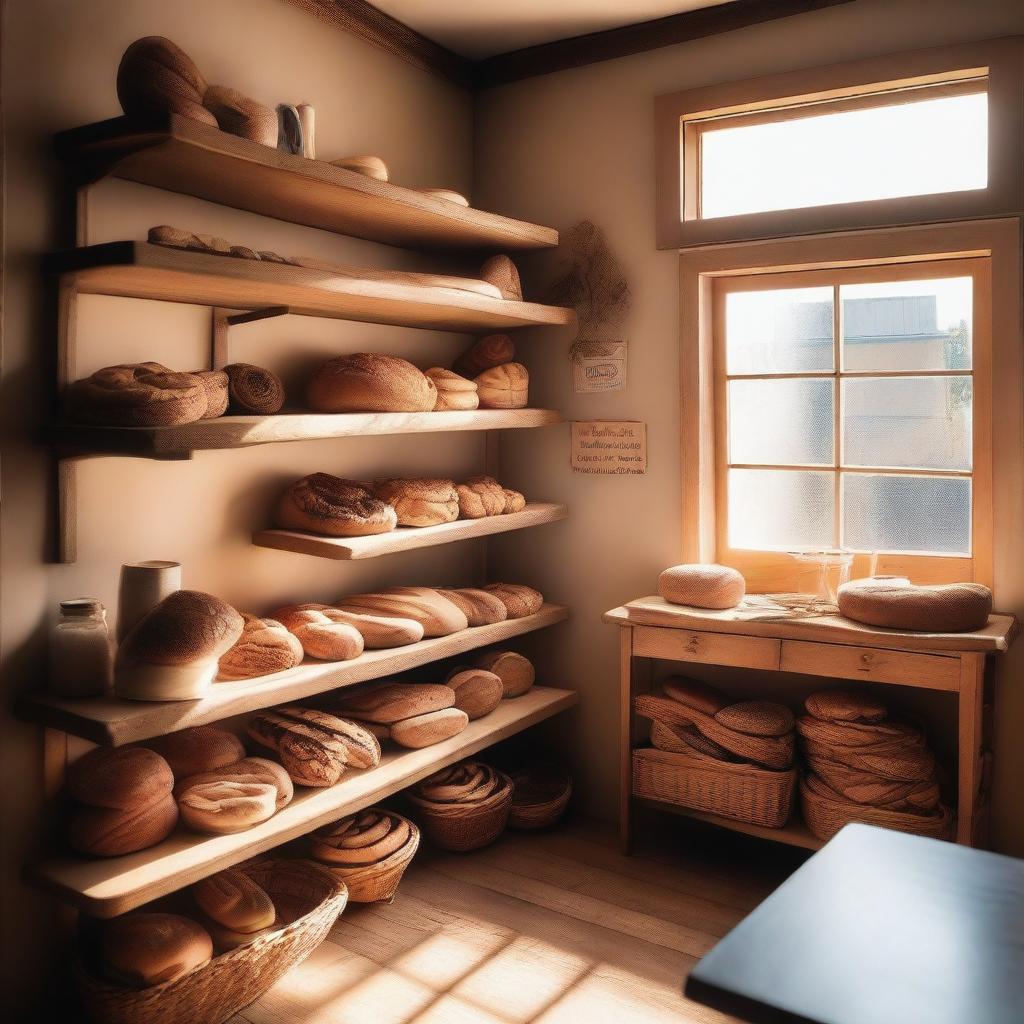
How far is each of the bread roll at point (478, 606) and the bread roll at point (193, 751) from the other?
0.87m

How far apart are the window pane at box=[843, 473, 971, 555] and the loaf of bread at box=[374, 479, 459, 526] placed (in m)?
1.26

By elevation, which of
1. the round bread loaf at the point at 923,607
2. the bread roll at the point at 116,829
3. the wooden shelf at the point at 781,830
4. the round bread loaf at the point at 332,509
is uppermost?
the round bread loaf at the point at 332,509

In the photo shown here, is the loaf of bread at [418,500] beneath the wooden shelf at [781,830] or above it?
above

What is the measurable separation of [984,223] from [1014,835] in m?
1.73

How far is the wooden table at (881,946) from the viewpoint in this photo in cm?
109

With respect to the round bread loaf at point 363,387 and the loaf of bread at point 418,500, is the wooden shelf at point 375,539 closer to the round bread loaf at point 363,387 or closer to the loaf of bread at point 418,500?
the loaf of bread at point 418,500

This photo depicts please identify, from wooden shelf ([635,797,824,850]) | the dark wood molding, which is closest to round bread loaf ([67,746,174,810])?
wooden shelf ([635,797,824,850])

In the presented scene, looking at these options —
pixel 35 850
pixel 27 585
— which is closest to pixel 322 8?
pixel 27 585

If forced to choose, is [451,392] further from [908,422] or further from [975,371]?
[975,371]

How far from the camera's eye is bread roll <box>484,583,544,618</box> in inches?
130

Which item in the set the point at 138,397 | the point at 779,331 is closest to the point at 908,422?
the point at 779,331

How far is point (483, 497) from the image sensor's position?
3.14 metres

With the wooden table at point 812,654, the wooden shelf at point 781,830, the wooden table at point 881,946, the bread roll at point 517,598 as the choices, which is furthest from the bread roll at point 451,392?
the wooden table at point 881,946

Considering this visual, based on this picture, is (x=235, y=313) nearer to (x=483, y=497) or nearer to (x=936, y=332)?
(x=483, y=497)
